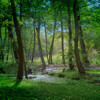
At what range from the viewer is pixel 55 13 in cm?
1155

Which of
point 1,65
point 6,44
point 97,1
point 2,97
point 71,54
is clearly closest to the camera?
point 2,97

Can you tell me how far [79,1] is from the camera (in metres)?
11.3

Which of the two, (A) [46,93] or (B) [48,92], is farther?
(B) [48,92]

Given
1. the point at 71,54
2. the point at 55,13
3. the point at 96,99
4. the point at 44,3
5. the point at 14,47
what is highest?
the point at 44,3

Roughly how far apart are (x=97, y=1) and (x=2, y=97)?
10.4 meters

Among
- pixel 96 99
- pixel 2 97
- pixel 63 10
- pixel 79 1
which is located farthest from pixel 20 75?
pixel 79 1

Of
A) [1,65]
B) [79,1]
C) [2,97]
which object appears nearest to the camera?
[2,97]

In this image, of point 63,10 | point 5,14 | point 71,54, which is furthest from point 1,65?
point 63,10

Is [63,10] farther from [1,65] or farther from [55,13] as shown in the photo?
[1,65]

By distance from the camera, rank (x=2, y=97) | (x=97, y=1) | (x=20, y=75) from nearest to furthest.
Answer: (x=2, y=97) → (x=20, y=75) → (x=97, y=1)

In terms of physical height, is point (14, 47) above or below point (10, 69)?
above

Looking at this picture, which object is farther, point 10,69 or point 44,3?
point 10,69

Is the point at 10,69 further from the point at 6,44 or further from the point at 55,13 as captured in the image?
the point at 55,13

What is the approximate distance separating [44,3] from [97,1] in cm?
474
